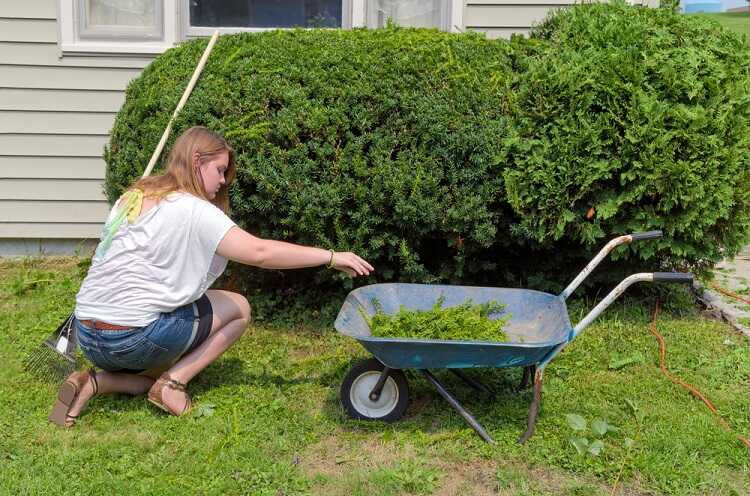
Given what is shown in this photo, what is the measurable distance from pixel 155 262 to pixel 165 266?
5 centimetres

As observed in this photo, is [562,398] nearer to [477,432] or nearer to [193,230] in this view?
[477,432]

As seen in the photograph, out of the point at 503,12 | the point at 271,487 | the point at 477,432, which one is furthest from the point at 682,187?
the point at 271,487

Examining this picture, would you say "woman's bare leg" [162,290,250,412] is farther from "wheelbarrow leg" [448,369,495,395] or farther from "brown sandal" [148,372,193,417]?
"wheelbarrow leg" [448,369,495,395]

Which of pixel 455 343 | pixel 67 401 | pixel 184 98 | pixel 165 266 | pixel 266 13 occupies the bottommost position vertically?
pixel 67 401

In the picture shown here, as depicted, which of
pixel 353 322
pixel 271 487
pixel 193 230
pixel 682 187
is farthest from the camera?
pixel 682 187

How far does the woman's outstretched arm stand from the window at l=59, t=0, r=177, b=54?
129 inches

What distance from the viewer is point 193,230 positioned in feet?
11.4

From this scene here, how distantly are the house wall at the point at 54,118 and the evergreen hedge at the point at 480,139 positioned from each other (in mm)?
1530

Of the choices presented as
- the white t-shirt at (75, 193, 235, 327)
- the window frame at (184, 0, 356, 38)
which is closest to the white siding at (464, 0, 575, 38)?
the window frame at (184, 0, 356, 38)

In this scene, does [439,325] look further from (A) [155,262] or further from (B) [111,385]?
(B) [111,385]

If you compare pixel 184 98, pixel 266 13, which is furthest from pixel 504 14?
pixel 184 98

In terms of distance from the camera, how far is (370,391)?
12.2 ft

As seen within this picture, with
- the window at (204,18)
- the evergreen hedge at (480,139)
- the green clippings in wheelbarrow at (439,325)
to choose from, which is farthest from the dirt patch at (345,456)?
the window at (204,18)

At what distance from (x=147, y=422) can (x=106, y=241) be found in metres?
0.86
